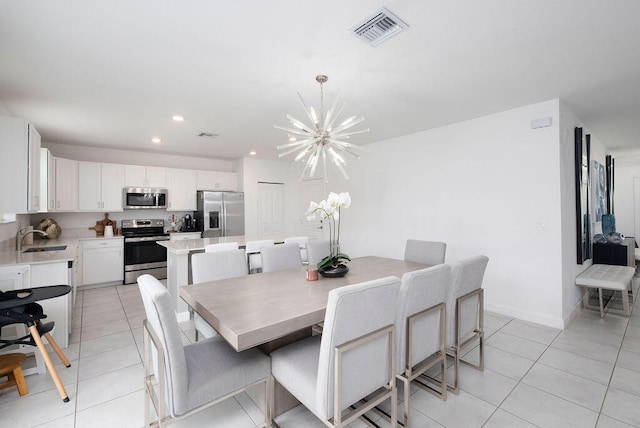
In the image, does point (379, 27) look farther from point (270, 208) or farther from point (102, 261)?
point (102, 261)

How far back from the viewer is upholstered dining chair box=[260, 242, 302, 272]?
118 inches

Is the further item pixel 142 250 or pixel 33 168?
pixel 142 250

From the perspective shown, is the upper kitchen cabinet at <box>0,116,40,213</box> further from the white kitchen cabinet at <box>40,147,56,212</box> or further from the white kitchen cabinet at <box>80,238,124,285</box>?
the white kitchen cabinet at <box>80,238,124,285</box>

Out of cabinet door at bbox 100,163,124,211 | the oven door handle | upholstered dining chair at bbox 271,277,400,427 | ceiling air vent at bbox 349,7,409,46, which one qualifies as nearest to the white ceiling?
ceiling air vent at bbox 349,7,409,46

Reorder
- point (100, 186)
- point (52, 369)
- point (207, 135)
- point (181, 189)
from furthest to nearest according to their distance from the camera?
point (181, 189)
point (100, 186)
point (207, 135)
point (52, 369)

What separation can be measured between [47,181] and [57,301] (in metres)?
2.17

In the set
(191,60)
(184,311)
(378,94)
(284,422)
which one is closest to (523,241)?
(378,94)

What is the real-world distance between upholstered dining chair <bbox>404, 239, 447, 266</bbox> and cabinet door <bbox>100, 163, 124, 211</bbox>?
5.11 m

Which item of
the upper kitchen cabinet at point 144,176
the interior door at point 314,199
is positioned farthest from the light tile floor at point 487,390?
the interior door at point 314,199

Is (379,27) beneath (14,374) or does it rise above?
above

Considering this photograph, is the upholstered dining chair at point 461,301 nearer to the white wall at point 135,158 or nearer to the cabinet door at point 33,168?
the cabinet door at point 33,168

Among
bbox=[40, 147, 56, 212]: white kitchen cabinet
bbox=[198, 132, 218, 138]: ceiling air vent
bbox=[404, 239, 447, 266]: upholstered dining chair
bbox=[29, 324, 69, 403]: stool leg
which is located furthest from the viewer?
bbox=[198, 132, 218, 138]: ceiling air vent

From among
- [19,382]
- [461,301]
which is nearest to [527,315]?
[461,301]

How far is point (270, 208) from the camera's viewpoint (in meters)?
6.80
